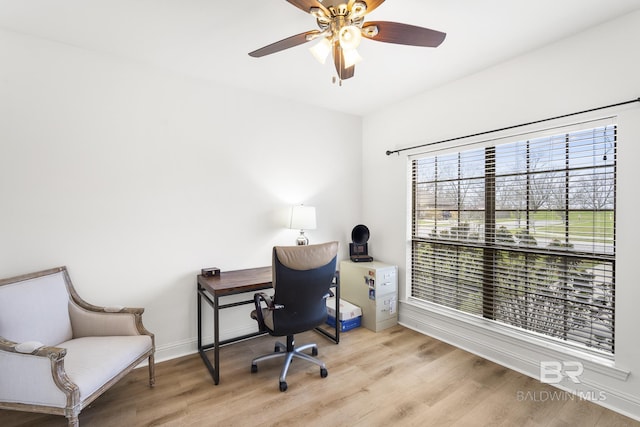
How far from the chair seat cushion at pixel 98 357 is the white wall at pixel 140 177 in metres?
0.47

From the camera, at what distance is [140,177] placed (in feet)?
8.08

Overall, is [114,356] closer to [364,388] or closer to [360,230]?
[364,388]

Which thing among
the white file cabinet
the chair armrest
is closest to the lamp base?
the white file cabinet

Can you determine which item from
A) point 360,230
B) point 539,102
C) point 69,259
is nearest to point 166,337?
point 69,259

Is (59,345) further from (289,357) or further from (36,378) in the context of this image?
(289,357)

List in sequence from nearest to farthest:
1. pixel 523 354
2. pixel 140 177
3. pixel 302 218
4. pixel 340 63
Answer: pixel 340 63 → pixel 523 354 → pixel 140 177 → pixel 302 218

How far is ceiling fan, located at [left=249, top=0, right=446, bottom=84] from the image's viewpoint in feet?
4.87

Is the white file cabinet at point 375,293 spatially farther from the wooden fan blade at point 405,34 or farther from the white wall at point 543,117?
the wooden fan blade at point 405,34

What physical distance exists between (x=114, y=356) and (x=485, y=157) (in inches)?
128

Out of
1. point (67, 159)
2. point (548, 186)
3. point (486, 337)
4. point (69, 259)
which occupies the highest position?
point (67, 159)

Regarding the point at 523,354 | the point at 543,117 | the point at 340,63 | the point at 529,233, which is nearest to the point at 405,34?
the point at 340,63

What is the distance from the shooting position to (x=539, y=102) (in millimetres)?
2273

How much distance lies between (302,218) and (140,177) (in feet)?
4.92

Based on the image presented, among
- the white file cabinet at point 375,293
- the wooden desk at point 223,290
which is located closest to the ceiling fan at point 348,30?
the wooden desk at point 223,290
